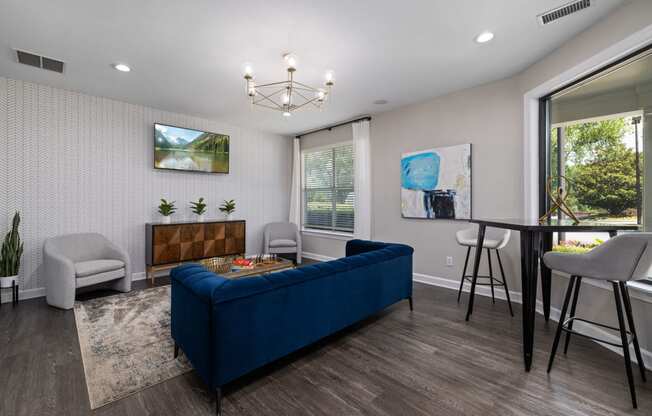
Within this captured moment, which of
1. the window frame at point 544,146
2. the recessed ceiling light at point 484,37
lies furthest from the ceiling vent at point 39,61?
the window frame at point 544,146

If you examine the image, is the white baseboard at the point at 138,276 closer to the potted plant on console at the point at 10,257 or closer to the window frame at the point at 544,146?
the potted plant on console at the point at 10,257

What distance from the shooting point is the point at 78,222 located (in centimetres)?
390

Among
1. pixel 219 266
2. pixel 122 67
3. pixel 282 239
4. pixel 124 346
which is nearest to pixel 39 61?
pixel 122 67

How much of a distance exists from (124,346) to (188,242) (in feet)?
7.50

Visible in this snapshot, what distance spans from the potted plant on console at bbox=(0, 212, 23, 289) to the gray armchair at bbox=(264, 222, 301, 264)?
127 inches

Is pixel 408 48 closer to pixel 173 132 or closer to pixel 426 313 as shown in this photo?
pixel 426 313

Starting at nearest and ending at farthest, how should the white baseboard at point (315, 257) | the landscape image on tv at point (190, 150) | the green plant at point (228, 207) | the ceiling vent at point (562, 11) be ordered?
1. the ceiling vent at point (562, 11)
2. the landscape image on tv at point (190, 150)
3. the green plant at point (228, 207)
4. the white baseboard at point (315, 257)

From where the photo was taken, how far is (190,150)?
477cm

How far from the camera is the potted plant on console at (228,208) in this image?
5176 millimetres

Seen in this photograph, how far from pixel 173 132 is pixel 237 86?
5.56ft

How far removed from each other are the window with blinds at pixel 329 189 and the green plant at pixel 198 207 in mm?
2153

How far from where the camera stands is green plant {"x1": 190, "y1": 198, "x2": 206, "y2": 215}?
15.6 ft

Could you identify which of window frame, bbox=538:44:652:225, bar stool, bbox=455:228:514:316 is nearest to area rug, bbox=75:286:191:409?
bar stool, bbox=455:228:514:316

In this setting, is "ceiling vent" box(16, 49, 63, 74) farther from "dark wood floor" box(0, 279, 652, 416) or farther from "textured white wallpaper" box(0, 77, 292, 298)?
"dark wood floor" box(0, 279, 652, 416)
